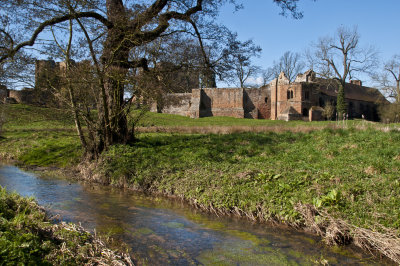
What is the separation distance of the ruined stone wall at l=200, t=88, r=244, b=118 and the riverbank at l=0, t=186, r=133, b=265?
165 ft

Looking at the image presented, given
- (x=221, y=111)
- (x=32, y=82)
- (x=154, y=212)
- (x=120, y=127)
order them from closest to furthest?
(x=154, y=212), (x=32, y=82), (x=120, y=127), (x=221, y=111)

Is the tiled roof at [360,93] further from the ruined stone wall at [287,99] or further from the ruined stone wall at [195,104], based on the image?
the ruined stone wall at [195,104]

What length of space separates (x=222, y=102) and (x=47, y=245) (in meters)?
52.3

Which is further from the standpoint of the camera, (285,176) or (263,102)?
(263,102)

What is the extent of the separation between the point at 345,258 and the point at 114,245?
349 cm

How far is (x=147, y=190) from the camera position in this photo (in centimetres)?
953

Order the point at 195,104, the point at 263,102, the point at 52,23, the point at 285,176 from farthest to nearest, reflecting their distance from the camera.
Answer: the point at 263,102, the point at 195,104, the point at 52,23, the point at 285,176

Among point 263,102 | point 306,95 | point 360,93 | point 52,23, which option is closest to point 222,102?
point 263,102

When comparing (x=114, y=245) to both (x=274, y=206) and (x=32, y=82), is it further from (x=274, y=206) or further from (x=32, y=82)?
(x=32, y=82)

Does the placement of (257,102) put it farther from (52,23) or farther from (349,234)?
(349,234)

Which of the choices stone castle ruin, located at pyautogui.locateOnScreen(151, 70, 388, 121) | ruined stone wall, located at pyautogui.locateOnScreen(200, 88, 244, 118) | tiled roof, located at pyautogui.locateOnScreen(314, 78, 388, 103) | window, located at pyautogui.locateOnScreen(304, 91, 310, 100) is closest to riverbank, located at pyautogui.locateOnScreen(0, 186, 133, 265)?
stone castle ruin, located at pyautogui.locateOnScreen(151, 70, 388, 121)

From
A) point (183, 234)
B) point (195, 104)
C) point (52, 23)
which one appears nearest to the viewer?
point (183, 234)

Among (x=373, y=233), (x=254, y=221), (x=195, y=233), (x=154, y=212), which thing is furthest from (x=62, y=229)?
(x=373, y=233)

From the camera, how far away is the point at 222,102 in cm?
5547
